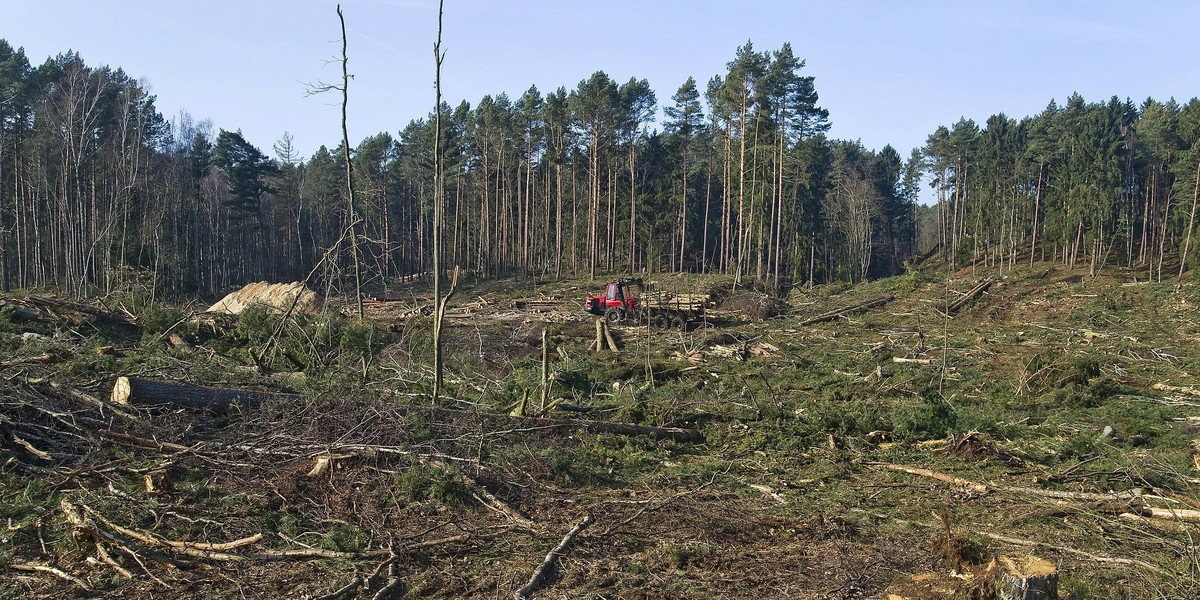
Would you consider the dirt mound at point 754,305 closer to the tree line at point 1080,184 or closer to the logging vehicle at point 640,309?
the logging vehicle at point 640,309

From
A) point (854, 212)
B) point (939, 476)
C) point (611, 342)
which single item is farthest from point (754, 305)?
point (854, 212)

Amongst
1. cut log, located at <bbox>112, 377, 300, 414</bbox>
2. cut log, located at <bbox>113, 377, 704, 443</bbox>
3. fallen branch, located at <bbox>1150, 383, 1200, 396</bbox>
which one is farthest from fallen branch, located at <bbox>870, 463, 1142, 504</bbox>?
fallen branch, located at <bbox>1150, 383, 1200, 396</bbox>

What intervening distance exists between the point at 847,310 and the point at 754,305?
3536mm

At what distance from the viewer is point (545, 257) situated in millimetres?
52844

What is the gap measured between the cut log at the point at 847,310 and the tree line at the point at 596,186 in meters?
7.10

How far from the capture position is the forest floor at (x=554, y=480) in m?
5.66

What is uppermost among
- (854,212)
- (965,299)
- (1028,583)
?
(854,212)

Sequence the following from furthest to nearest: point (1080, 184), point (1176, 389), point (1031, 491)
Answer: point (1080, 184) → point (1176, 389) → point (1031, 491)

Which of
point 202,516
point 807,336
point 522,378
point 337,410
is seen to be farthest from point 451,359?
point 807,336

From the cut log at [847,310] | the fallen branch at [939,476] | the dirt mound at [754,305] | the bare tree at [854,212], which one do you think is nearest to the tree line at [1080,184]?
the bare tree at [854,212]

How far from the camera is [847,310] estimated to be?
28844mm

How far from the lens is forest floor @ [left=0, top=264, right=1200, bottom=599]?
566 cm

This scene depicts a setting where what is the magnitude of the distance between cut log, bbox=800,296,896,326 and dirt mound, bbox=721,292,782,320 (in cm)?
211

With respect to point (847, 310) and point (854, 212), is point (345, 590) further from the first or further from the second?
point (854, 212)
